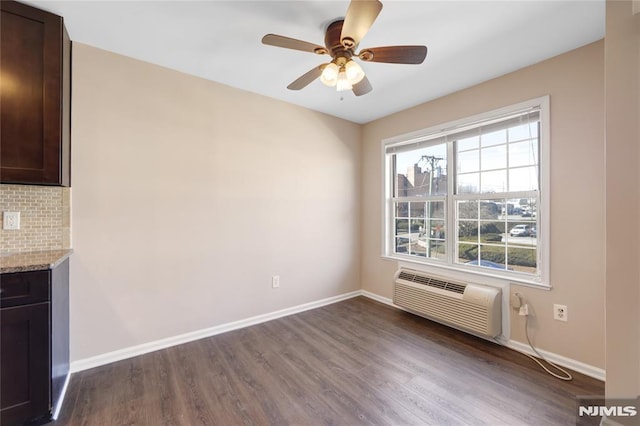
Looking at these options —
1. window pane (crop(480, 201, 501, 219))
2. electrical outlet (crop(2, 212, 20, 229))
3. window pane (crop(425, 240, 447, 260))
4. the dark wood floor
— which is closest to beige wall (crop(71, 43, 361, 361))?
electrical outlet (crop(2, 212, 20, 229))

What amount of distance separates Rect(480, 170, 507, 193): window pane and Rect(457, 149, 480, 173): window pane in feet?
0.40

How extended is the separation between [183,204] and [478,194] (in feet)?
9.28

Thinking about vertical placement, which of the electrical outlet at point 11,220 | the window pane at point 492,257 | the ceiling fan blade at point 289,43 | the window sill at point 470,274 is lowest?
the window sill at point 470,274

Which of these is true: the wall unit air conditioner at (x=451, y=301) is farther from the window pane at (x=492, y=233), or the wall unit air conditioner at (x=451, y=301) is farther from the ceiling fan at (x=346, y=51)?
the ceiling fan at (x=346, y=51)

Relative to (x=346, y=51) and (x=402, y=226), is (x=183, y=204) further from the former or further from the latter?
(x=402, y=226)

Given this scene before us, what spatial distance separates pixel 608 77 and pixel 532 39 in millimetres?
705

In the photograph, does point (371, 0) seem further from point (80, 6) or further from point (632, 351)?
point (632, 351)

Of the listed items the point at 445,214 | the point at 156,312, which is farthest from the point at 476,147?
the point at 156,312

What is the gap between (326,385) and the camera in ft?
6.04

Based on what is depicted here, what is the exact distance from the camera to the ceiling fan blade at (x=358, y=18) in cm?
123

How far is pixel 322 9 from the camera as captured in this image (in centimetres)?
164

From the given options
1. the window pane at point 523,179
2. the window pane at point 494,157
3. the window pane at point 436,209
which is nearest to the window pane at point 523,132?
the window pane at point 494,157

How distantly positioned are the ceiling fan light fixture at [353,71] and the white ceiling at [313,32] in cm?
33

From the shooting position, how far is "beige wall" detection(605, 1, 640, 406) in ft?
4.44
